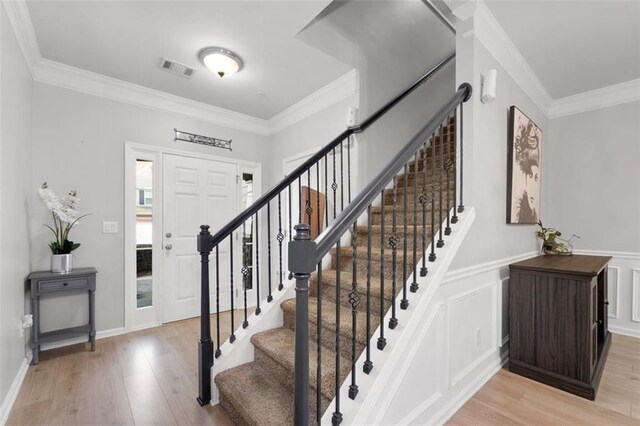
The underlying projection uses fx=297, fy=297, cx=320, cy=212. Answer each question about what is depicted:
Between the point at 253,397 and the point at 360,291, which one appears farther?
the point at 360,291

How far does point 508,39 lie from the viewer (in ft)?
7.61

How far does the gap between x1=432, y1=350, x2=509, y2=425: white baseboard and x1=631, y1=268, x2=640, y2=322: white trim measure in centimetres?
178

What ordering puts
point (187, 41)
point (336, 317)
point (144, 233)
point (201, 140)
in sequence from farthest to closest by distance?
point (201, 140), point (144, 233), point (187, 41), point (336, 317)

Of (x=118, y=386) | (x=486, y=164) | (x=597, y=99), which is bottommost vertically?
(x=118, y=386)

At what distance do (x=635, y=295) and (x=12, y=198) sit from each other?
5590 mm

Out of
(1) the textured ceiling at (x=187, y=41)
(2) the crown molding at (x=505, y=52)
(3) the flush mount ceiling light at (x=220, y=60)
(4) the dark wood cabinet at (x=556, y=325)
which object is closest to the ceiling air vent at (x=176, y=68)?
(1) the textured ceiling at (x=187, y=41)

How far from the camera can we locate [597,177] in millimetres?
3320

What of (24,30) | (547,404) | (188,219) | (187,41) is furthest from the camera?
(188,219)

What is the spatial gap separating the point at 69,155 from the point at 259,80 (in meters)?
2.05

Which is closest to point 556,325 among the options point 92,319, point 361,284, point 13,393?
point 361,284

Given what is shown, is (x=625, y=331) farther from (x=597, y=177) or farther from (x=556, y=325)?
(x=556, y=325)

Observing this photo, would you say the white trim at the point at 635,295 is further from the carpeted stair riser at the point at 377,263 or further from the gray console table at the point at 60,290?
the gray console table at the point at 60,290

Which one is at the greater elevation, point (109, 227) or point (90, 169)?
point (90, 169)

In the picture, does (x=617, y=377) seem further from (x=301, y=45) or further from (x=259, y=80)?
(x=259, y=80)
